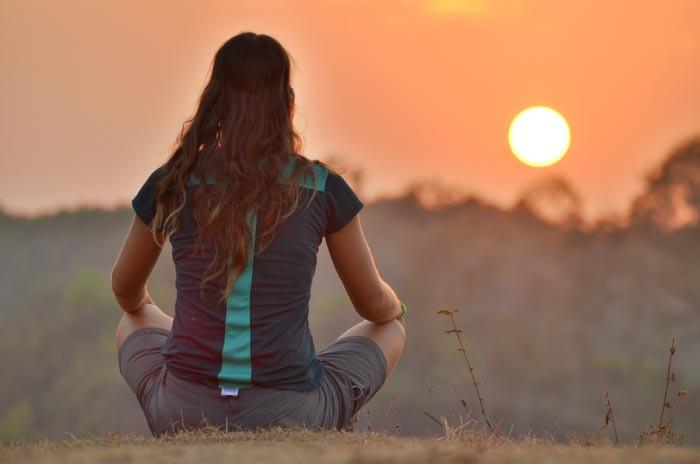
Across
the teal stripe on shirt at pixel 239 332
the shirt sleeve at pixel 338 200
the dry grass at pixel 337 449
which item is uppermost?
the shirt sleeve at pixel 338 200

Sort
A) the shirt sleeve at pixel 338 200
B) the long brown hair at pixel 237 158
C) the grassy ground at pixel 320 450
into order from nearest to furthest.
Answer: the grassy ground at pixel 320 450
the long brown hair at pixel 237 158
the shirt sleeve at pixel 338 200

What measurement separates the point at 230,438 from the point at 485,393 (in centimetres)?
4564

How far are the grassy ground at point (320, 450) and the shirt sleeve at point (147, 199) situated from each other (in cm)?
75

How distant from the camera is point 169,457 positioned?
385 centimetres

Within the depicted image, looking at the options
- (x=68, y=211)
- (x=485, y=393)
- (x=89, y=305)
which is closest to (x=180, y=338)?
(x=485, y=393)

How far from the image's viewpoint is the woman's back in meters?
4.57

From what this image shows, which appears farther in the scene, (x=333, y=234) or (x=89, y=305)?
(x=89, y=305)

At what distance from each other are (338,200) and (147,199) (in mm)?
647

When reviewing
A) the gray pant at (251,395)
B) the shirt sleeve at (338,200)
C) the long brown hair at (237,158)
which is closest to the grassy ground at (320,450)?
the gray pant at (251,395)

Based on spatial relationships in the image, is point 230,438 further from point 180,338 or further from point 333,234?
point 333,234

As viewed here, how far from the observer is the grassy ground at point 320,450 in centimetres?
370

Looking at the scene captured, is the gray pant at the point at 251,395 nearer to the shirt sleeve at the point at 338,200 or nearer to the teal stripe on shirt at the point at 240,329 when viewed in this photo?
the teal stripe on shirt at the point at 240,329

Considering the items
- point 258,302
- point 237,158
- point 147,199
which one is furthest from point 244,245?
point 147,199

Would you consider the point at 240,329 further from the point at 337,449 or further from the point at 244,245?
the point at 337,449
